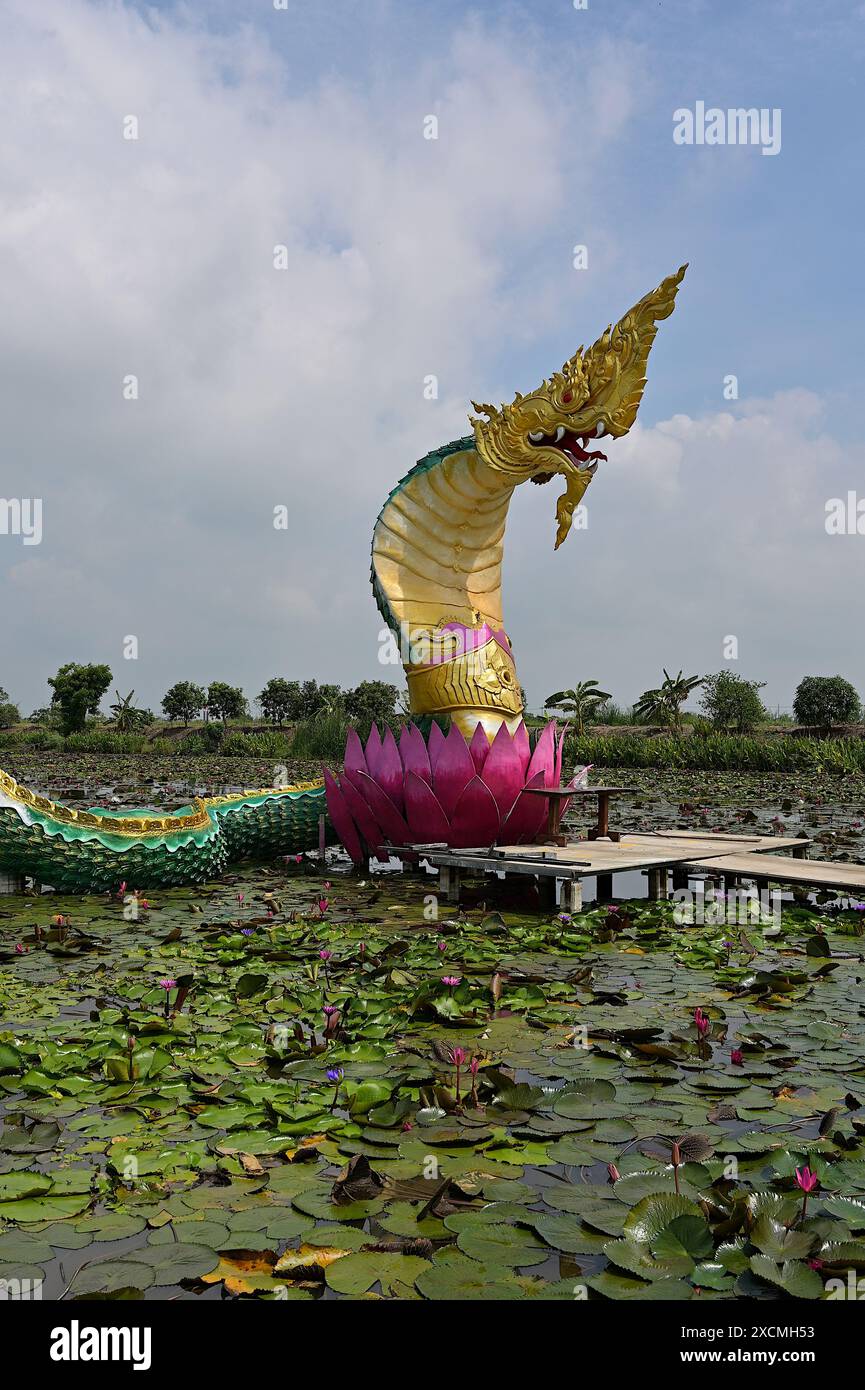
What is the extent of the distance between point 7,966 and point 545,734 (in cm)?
377

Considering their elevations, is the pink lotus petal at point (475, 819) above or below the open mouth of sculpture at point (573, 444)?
below

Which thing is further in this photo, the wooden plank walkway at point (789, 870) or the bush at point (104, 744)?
the bush at point (104, 744)

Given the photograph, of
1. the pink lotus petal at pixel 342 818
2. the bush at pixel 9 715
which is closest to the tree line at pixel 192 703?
the bush at pixel 9 715

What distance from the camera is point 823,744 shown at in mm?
19312

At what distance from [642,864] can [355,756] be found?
2.43 m

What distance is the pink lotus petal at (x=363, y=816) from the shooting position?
7.38m

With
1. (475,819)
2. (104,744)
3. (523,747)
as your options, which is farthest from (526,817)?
(104,744)

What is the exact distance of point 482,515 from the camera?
741 centimetres

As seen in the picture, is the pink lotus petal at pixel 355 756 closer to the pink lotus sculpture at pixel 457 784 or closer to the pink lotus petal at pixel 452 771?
the pink lotus sculpture at pixel 457 784

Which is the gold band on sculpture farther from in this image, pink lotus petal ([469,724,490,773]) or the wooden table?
the wooden table

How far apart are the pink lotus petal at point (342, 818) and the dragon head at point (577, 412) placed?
273cm

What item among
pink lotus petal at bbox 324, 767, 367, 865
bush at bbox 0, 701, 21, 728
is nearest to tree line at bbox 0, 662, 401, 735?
bush at bbox 0, 701, 21, 728

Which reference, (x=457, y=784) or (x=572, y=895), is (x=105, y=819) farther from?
(x=572, y=895)
